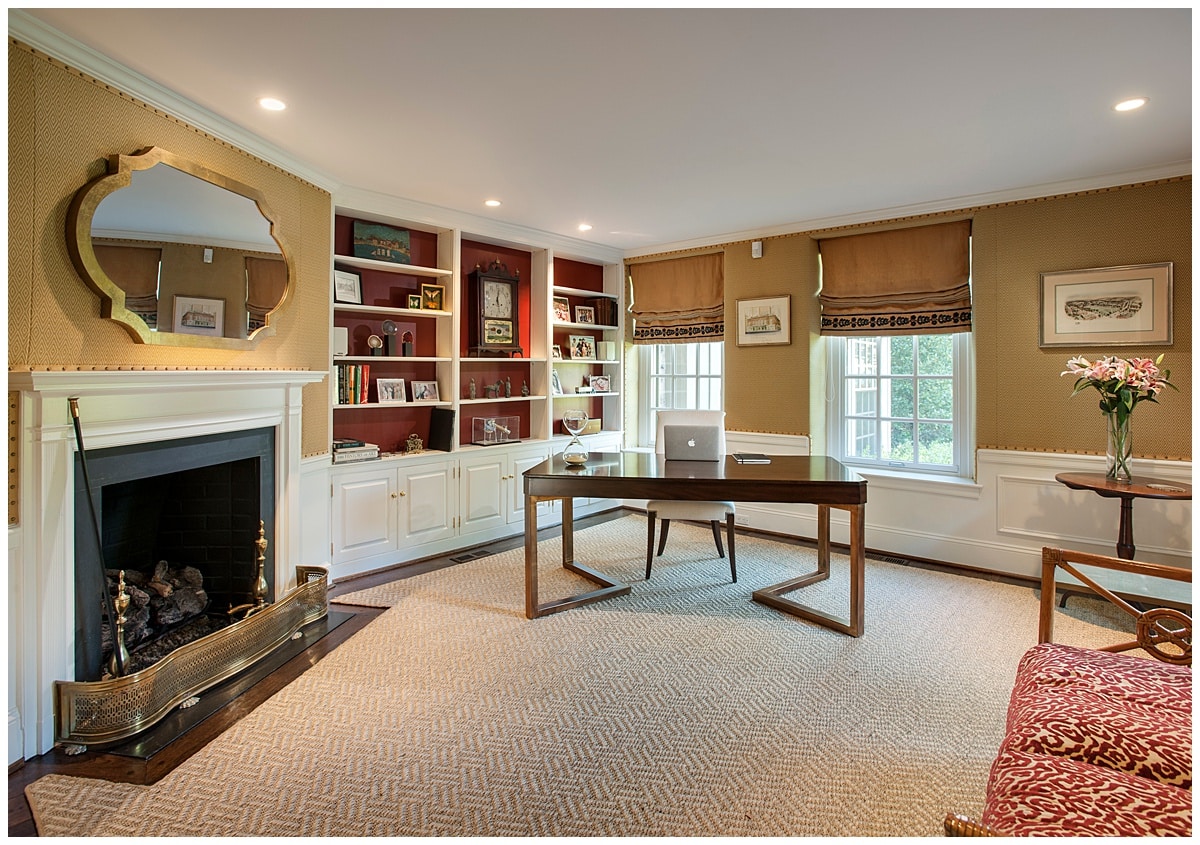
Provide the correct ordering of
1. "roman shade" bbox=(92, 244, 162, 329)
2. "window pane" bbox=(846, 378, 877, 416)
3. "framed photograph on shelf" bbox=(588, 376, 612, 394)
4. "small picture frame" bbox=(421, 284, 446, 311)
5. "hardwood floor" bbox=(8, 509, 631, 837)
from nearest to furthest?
"hardwood floor" bbox=(8, 509, 631, 837), "roman shade" bbox=(92, 244, 162, 329), "small picture frame" bbox=(421, 284, 446, 311), "window pane" bbox=(846, 378, 877, 416), "framed photograph on shelf" bbox=(588, 376, 612, 394)

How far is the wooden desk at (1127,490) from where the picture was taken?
10.1 feet

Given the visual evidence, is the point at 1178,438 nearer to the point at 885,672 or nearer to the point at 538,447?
the point at 885,672

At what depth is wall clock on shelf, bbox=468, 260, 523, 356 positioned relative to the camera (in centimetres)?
476

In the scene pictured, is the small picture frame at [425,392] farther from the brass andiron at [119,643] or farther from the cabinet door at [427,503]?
the brass andiron at [119,643]

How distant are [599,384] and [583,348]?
358mm

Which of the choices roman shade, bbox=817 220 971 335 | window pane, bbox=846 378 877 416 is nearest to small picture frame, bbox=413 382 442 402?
roman shade, bbox=817 220 971 335

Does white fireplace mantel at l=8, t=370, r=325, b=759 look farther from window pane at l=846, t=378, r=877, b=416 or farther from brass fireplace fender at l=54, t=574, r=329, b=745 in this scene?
window pane at l=846, t=378, r=877, b=416

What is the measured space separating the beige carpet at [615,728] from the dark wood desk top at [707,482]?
0.65 meters

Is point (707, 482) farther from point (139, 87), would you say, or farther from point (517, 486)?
point (139, 87)

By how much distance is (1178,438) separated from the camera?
344 cm

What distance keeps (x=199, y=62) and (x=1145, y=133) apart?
13.3 ft

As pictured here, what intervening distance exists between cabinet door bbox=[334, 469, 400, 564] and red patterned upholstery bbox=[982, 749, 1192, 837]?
3.44 meters

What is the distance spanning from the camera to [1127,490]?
3119mm

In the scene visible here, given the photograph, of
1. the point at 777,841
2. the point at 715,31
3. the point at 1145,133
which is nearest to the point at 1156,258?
the point at 1145,133
